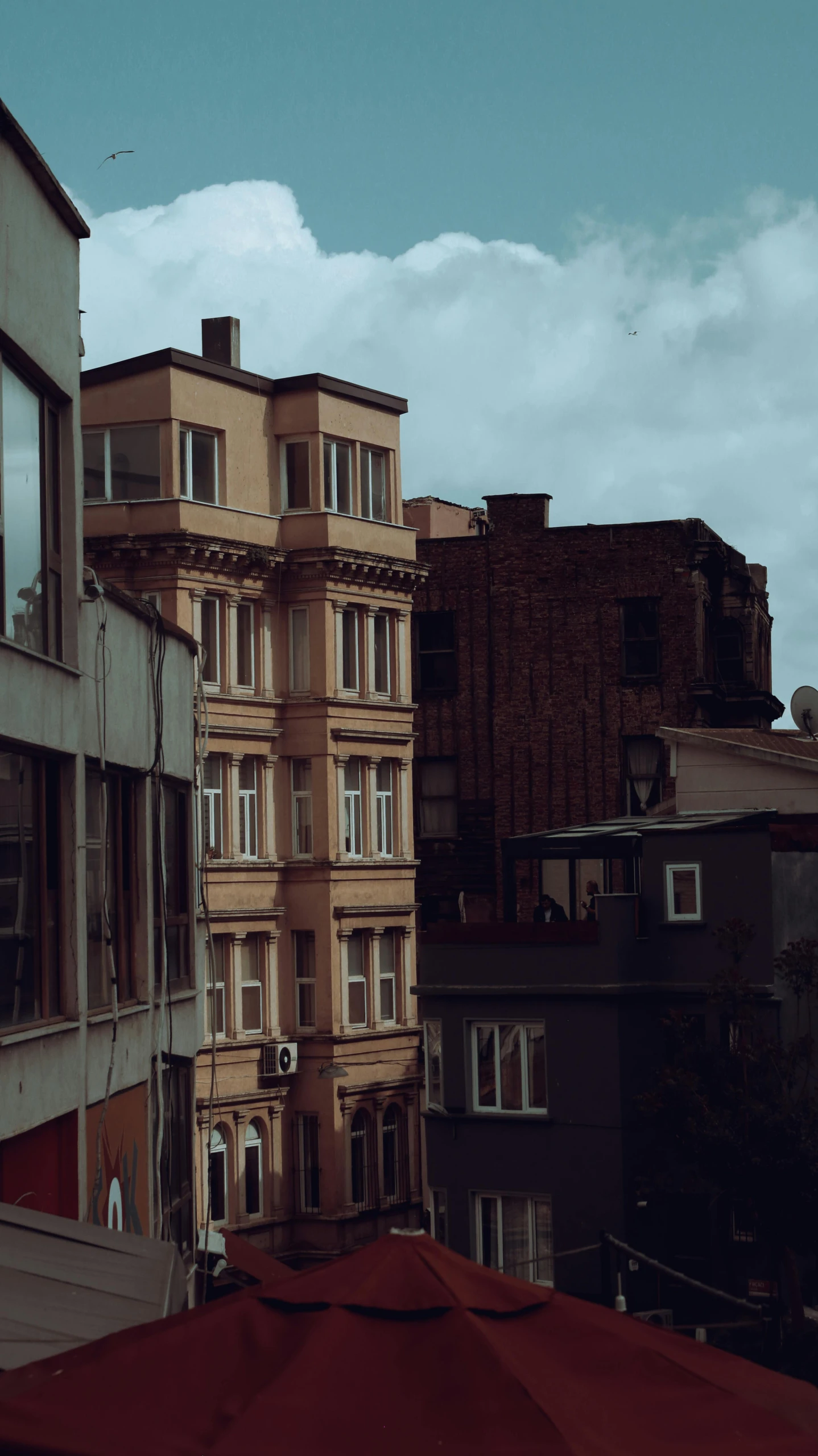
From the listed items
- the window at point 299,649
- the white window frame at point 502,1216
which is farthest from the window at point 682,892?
the window at point 299,649

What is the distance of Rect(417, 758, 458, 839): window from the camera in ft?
175

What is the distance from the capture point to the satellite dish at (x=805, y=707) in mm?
44625

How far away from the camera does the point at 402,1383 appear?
21.1 ft

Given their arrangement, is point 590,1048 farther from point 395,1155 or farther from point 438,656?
point 438,656

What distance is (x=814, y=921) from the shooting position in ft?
111

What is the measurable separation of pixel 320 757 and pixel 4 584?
32.2 meters

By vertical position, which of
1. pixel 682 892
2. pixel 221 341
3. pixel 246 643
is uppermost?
pixel 221 341

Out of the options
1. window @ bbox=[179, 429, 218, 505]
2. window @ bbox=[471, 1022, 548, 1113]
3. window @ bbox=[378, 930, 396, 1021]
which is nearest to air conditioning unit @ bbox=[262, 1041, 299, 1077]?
window @ bbox=[378, 930, 396, 1021]

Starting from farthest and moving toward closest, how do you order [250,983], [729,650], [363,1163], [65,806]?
[729,650], [363,1163], [250,983], [65,806]

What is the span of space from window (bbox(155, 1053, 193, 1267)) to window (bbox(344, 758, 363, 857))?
2692 centimetres

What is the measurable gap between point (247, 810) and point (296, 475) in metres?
8.23

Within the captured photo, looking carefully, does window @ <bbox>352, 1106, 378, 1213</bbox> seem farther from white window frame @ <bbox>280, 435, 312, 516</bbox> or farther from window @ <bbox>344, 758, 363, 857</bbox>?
white window frame @ <bbox>280, 435, 312, 516</bbox>

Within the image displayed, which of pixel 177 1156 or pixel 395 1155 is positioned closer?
pixel 177 1156

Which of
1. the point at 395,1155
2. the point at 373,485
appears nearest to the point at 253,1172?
the point at 395,1155
